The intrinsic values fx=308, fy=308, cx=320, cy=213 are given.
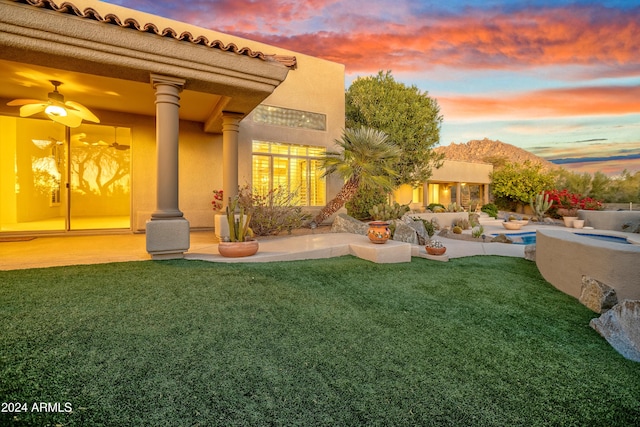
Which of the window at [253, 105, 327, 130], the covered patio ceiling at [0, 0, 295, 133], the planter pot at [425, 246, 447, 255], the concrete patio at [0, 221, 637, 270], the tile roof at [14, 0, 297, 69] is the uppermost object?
the window at [253, 105, 327, 130]

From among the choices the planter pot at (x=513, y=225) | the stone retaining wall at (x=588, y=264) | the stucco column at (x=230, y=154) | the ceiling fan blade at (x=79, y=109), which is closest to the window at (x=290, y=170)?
the stucco column at (x=230, y=154)

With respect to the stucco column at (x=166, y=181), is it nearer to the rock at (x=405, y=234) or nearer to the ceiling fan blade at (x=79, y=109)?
the ceiling fan blade at (x=79, y=109)

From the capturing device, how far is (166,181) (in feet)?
16.3

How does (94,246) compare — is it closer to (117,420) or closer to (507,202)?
(117,420)

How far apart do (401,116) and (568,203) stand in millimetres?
10643

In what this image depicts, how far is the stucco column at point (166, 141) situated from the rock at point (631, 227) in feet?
53.0

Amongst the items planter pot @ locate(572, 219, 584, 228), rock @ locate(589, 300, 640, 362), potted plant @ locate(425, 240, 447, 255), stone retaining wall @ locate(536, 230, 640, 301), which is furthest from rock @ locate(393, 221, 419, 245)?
planter pot @ locate(572, 219, 584, 228)

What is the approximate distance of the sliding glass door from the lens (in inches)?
293

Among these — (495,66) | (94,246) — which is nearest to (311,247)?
(94,246)

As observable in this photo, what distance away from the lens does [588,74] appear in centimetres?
1906

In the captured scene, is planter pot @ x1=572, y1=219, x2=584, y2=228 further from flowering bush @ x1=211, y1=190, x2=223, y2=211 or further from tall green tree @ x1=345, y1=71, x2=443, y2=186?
flowering bush @ x1=211, y1=190, x2=223, y2=211

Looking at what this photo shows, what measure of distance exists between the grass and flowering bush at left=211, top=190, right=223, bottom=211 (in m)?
4.70

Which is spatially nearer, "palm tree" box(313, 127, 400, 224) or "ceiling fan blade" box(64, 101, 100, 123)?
"ceiling fan blade" box(64, 101, 100, 123)

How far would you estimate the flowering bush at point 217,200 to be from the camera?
8.64m
